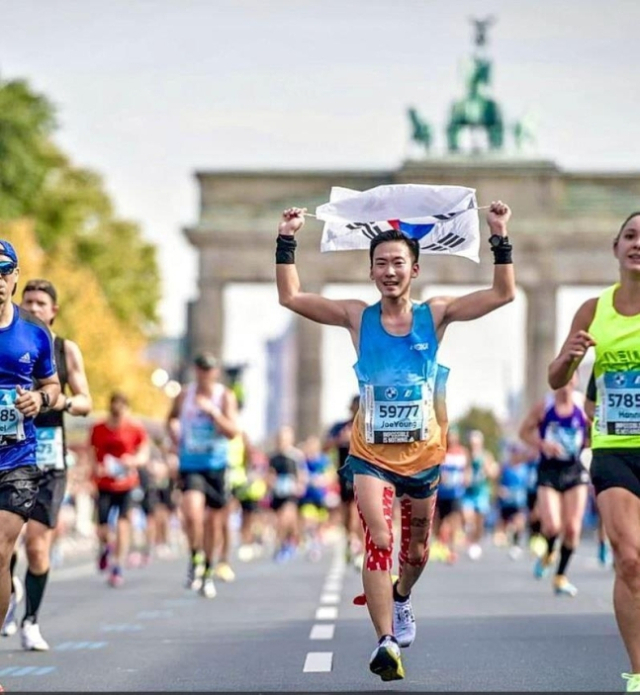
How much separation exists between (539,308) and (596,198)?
4.63 meters

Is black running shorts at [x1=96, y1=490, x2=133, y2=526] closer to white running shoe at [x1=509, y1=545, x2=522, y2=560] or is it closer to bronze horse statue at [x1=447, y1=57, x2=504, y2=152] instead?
white running shoe at [x1=509, y1=545, x2=522, y2=560]

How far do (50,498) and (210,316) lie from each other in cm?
6650

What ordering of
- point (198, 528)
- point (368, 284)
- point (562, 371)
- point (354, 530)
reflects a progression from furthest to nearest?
point (368, 284)
point (354, 530)
point (198, 528)
point (562, 371)

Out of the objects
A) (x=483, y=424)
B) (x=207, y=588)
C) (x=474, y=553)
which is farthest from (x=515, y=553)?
(x=483, y=424)

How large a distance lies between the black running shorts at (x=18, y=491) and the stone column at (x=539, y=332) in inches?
2728

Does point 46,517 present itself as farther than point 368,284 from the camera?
No

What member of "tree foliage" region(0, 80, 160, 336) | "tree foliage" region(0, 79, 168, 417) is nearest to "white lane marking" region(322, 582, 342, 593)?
"tree foliage" region(0, 79, 168, 417)

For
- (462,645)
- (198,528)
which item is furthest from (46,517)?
(198,528)

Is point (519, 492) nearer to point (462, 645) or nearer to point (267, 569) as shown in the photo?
point (267, 569)

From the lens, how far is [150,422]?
56.7m

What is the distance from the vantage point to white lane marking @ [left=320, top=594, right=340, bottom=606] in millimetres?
19403

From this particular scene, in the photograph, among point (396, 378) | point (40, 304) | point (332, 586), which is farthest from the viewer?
point (332, 586)

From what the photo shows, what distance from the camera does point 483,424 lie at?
140750mm

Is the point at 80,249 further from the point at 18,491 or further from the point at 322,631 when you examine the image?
the point at 18,491
